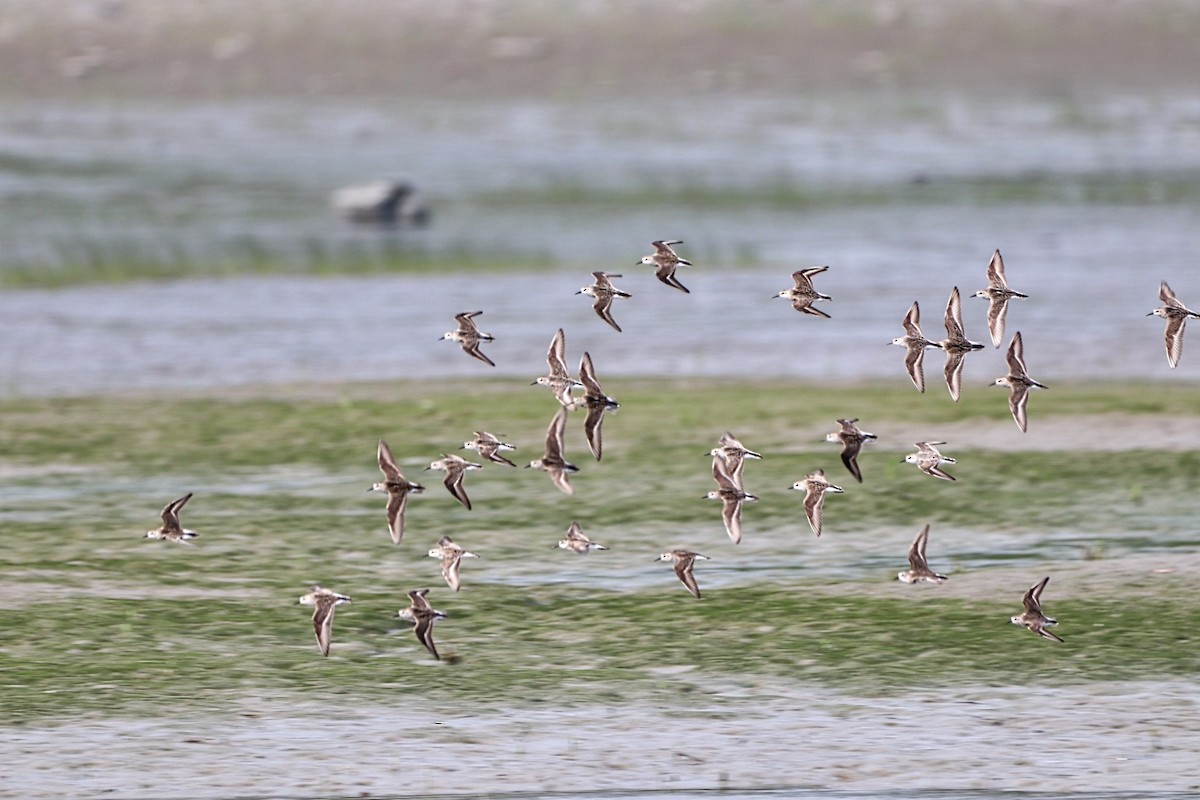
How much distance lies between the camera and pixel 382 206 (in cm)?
4075

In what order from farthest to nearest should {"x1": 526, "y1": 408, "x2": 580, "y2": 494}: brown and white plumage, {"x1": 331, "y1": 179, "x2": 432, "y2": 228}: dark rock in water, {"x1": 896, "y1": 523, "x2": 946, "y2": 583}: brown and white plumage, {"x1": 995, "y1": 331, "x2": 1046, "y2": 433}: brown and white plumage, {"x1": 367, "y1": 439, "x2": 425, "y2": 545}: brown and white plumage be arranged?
1. {"x1": 331, "y1": 179, "x2": 432, "y2": 228}: dark rock in water
2. {"x1": 896, "y1": 523, "x2": 946, "y2": 583}: brown and white plumage
3. {"x1": 367, "y1": 439, "x2": 425, "y2": 545}: brown and white plumage
4. {"x1": 526, "y1": 408, "x2": 580, "y2": 494}: brown and white plumage
5. {"x1": 995, "y1": 331, "x2": 1046, "y2": 433}: brown and white plumage

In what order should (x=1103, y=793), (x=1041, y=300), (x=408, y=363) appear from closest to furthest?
(x=1103, y=793), (x=408, y=363), (x=1041, y=300)

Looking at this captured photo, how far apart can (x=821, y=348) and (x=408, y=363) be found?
5.02 metres

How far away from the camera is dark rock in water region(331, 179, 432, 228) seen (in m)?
40.6

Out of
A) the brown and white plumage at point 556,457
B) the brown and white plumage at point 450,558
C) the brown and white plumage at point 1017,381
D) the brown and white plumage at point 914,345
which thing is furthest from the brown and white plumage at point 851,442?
the brown and white plumage at point 450,558

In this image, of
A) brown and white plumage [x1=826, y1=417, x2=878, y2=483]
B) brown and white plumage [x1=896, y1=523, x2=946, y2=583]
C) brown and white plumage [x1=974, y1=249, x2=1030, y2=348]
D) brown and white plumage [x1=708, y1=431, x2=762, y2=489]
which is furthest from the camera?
brown and white plumage [x1=896, y1=523, x2=946, y2=583]

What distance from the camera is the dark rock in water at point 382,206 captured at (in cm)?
4062

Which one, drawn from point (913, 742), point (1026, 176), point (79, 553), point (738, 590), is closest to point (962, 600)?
point (738, 590)

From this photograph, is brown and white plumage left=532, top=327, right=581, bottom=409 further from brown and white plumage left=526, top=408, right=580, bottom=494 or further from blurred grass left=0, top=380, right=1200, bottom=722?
blurred grass left=0, top=380, right=1200, bottom=722

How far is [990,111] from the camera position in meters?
50.0

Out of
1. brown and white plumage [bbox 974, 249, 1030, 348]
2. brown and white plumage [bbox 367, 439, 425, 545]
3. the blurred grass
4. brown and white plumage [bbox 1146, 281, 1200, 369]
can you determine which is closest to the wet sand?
the blurred grass

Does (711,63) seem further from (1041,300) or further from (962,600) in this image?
(962,600)

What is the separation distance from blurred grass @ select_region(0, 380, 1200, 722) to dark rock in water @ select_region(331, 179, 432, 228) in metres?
15.1

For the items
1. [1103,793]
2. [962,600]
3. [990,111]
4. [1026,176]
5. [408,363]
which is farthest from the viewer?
[990,111]
